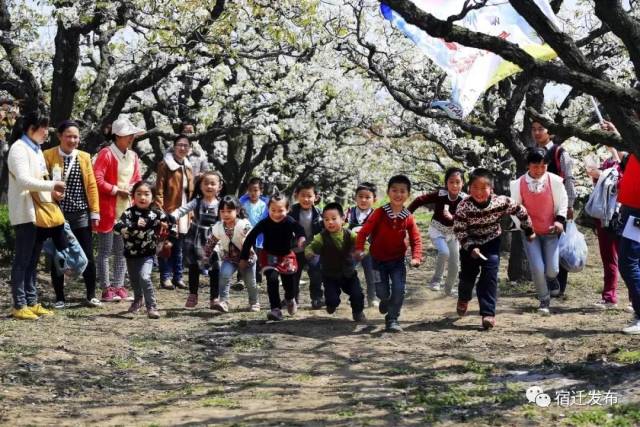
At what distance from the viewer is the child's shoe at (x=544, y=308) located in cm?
921

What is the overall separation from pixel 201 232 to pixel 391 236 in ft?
8.56

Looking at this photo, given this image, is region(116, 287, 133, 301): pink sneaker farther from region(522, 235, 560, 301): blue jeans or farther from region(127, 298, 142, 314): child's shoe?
region(522, 235, 560, 301): blue jeans

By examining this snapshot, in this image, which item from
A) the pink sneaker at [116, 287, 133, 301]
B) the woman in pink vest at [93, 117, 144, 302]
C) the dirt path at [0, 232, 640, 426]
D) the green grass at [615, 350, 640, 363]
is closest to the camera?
the dirt path at [0, 232, 640, 426]

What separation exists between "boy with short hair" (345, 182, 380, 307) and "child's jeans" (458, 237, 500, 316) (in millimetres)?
1272

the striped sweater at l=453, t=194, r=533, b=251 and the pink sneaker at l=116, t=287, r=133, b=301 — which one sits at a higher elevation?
the striped sweater at l=453, t=194, r=533, b=251

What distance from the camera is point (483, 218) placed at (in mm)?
8523

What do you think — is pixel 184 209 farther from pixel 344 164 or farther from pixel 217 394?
pixel 344 164

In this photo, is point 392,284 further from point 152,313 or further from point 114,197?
point 114,197

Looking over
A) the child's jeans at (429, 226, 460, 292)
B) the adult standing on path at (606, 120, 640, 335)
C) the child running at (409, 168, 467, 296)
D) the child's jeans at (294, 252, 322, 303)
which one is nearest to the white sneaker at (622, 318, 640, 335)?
the adult standing on path at (606, 120, 640, 335)

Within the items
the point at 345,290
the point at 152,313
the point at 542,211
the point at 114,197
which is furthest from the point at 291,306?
the point at 542,211

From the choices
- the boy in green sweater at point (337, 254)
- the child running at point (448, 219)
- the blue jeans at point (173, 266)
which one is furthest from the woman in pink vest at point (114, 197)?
the child running at point (448, 219)

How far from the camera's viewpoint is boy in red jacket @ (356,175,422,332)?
8539mm

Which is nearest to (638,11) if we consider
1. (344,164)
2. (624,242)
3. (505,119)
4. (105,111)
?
(505,119)

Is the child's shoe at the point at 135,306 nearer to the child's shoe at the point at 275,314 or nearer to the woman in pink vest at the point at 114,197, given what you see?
the woman in pink vest at the point at 114,197
